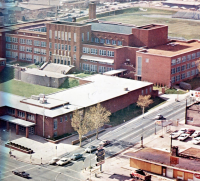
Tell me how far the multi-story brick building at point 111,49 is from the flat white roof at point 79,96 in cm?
A: 892

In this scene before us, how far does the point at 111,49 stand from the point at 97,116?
132 ft

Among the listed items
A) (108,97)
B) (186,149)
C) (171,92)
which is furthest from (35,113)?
(171,92)

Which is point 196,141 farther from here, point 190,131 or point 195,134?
point 190,131

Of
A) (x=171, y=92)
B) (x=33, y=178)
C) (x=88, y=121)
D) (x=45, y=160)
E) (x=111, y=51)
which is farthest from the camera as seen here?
(x=111, y=51)

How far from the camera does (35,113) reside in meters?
103

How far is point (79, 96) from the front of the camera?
374ft

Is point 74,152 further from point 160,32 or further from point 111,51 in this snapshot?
point 160,32

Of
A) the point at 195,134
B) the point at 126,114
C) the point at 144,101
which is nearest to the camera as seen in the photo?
the point at 195,134

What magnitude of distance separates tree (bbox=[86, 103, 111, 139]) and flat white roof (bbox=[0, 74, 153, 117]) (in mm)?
3640

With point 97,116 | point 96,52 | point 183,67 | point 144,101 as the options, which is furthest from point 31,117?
point 183,67

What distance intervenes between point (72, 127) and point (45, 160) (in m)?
12.8

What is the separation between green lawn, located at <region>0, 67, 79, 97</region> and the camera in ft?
416

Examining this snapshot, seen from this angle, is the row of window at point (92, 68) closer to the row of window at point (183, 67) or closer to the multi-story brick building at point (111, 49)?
the multi-story brick building at point (111, 49)

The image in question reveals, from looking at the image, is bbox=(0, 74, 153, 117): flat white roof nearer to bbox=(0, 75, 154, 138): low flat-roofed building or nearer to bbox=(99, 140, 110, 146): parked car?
bbox=(0, 75, 154, 138): low flat-roofed building
